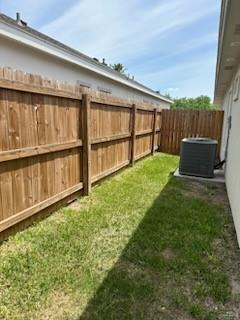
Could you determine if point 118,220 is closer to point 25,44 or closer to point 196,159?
point 196,159

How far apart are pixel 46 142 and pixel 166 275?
7.50 feet

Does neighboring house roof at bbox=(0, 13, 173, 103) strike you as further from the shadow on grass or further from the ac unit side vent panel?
the shadow on grass

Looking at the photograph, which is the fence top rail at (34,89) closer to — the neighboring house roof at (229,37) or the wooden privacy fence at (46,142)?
the wooden privacy fence at (46,142)

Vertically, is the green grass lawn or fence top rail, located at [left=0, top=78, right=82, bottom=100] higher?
fence top rail, located at [left=0, top=78, right=82, bottom=100]

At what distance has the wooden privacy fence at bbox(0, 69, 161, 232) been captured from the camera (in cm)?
270

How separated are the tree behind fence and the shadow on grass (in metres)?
1.41

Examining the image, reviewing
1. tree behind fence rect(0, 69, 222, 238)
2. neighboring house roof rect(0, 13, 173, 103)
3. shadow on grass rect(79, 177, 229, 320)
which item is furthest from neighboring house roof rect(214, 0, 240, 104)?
neighboring house roof rect(0, 13, 173, 103)

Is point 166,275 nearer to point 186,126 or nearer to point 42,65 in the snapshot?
point 42,65

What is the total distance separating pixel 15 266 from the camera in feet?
7.66

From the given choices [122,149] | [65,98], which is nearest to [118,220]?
[65,98]

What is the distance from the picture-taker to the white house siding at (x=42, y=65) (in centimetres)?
452

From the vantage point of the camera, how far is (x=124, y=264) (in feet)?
8.09

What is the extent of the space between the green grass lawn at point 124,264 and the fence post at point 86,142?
0.41 metres

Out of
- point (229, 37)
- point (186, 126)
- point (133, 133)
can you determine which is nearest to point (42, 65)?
point (133, 133)
